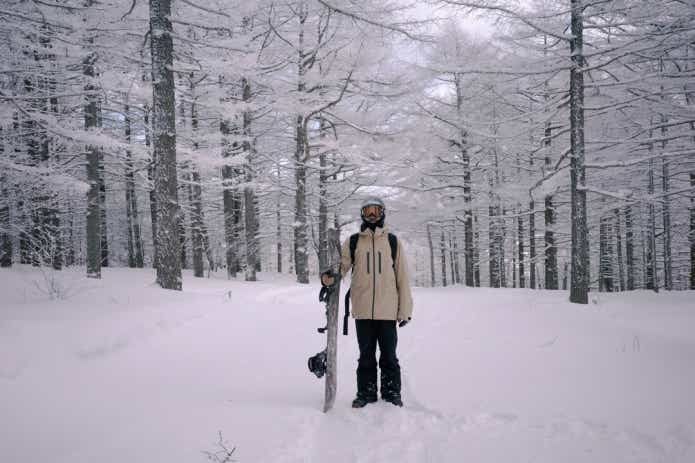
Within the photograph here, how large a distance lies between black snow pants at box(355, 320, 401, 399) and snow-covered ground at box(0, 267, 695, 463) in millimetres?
198

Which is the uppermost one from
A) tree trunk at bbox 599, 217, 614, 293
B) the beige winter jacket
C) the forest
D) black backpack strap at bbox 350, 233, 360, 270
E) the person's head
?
the forest

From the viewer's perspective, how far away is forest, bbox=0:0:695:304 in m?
8.27

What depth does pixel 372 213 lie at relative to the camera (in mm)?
3641

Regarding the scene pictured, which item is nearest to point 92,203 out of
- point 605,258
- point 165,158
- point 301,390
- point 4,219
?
point 4,219

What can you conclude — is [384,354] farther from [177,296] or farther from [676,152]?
[676,152]

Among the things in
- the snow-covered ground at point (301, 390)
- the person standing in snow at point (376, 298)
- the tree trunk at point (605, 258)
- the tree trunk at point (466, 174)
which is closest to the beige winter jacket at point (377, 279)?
the person standing in snow at point (376, 298)

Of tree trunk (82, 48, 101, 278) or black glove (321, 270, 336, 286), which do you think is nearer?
black glove (321, 270, 336, 286)

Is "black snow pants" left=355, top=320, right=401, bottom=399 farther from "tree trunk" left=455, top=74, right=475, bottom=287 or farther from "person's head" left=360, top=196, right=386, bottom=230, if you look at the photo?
"tree trunk" left=455, top=74, right=475, bottom=287

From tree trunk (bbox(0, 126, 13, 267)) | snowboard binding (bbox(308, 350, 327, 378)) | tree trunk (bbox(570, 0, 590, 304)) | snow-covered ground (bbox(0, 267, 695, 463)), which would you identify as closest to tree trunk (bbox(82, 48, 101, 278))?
tree trunk (bbox(0, 126, 13, 267))

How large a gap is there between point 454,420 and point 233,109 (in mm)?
10302

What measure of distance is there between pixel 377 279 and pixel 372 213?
64cm

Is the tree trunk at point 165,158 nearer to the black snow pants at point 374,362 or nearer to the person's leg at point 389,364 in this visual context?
the black snow pants at point 374,362

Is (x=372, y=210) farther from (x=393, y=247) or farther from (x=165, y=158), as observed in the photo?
(x=165, y=158)

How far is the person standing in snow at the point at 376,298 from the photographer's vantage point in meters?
3.59
